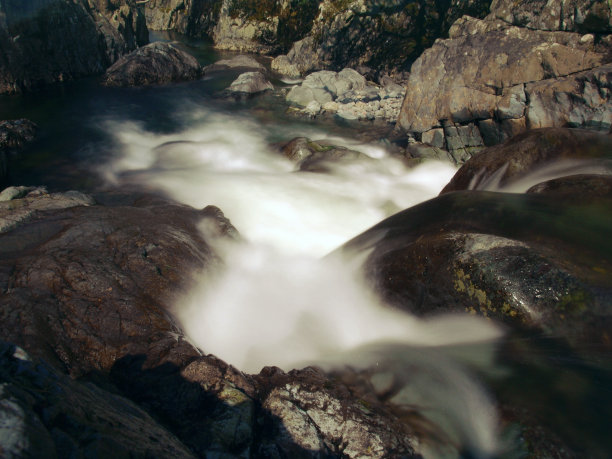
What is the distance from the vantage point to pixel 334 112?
21797 millimetres

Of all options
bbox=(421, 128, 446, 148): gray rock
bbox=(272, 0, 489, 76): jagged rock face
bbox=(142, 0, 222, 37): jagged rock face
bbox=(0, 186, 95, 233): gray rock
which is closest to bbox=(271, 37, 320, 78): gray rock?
bbox=(272, 0, 489, 76): jagged rock face

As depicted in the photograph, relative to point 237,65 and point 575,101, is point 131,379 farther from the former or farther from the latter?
point 237,65

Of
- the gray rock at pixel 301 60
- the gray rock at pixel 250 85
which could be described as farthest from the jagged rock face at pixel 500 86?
the gray rock at pixel 301 60

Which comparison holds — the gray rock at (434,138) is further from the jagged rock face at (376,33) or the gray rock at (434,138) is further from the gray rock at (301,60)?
the gray rock at (301,60)

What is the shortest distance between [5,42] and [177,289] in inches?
943

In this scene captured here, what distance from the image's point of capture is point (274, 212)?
11625 millimetres

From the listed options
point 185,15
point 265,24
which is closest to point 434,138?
point 265,24

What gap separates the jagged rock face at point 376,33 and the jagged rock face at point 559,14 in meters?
14.4

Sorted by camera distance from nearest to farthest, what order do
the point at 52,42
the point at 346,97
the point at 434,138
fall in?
1. the point at 434,138
2. the point at 346,97
3. the point at 52,42

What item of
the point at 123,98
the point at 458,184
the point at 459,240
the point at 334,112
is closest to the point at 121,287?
the point at 459,240

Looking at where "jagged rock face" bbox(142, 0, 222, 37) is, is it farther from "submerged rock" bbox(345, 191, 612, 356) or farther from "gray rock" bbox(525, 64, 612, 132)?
Answer: "submerged rock" bbox(345, 191, 612, 356)

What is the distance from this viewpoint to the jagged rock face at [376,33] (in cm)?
2932

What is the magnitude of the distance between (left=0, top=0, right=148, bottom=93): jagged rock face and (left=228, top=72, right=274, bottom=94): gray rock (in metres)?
10.7

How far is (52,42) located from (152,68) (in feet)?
19.2
